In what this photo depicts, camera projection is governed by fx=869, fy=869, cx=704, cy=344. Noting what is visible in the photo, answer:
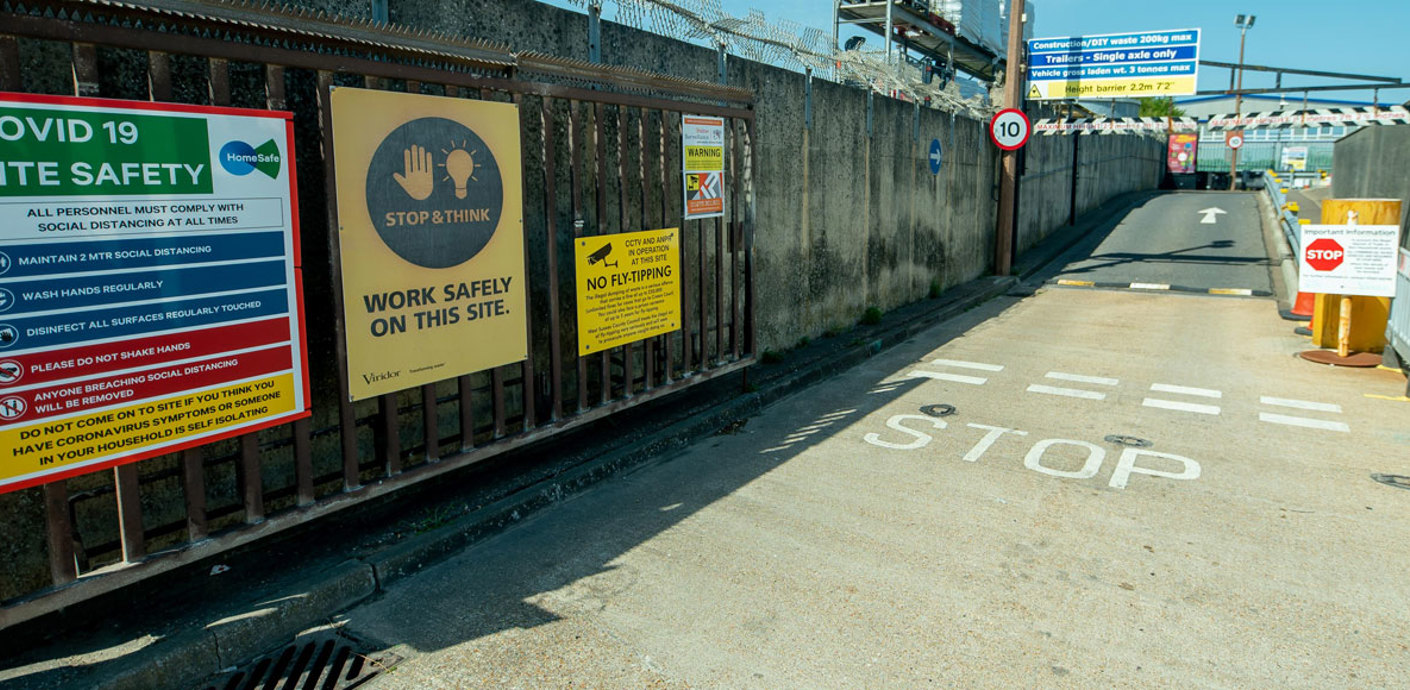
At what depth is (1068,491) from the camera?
5840mm

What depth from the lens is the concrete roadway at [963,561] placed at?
3752mm

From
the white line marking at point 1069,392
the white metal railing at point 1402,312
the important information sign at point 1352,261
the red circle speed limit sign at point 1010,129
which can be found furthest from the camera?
the red circle speed limit sign at point 1010,129

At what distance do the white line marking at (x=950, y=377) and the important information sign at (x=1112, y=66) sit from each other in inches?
650

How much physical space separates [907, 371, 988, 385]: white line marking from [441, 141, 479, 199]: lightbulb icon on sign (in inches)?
228

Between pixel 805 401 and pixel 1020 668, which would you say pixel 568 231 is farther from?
pixel 1020 668

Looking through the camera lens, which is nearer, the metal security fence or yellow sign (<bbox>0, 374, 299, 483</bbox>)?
yellow sign (<bbox>0, 374, 299, 483</bbox>)

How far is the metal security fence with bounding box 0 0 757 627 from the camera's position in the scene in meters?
3.65

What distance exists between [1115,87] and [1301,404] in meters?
17.2

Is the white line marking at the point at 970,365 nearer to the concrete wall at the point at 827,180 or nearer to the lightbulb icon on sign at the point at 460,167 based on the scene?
the concrete wall at the point at 827,180

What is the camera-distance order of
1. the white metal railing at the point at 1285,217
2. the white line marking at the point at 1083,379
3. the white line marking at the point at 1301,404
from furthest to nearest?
1. the white metal railing at the point at 1285,217
2. the white line marking at the point at 1083,379
3. the white line marking at the point at 1301,404

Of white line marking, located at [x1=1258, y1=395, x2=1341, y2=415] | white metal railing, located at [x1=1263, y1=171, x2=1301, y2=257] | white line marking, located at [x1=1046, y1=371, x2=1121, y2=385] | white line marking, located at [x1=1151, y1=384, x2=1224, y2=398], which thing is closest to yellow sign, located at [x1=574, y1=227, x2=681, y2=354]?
white line marking, located at [x1=1046, y1=371, x2=1121, y2=385]

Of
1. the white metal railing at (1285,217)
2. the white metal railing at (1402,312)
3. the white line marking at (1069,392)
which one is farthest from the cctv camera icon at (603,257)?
the white metal railing at (1285,217)

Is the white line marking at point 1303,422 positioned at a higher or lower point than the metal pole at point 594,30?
lower

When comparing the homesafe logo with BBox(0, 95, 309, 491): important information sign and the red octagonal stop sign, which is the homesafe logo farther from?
the red octagonal stop sign
